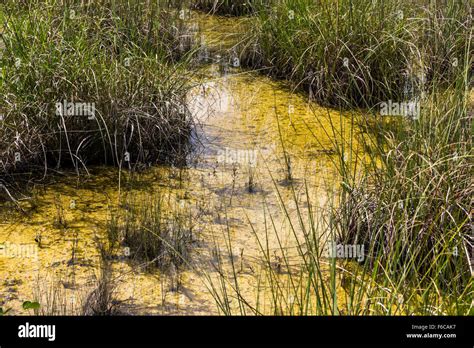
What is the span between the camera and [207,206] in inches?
177

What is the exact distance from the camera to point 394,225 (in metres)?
3.67

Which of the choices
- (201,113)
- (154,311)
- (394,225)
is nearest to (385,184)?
(394,225)

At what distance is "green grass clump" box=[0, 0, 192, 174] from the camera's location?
470 centimetres

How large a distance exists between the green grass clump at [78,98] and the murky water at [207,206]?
0.58 ft

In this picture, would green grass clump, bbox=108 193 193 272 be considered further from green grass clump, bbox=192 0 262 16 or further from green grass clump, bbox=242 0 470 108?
green grass clump, bbox=192 0 262 16

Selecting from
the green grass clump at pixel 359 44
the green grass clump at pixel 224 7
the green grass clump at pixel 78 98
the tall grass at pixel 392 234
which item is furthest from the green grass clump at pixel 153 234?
the green grass clump at pixel 224 7

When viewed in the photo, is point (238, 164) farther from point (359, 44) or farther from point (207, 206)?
point (359, 44)

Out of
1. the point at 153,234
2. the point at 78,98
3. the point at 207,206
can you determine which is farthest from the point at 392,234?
the point at 78,98

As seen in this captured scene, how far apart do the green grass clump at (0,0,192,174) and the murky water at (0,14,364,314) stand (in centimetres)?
18

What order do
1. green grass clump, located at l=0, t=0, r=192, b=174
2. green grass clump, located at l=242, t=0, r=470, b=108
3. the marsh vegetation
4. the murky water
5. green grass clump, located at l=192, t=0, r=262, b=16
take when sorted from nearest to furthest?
the marsh vegetation → the murky water → green grass clump, located at l=0, t=0, r=192, b=174 → green grass clump, located at l=242, t=0, r=470, b=108 → green grass clump, located at l=192, t=0, r=262, b=16

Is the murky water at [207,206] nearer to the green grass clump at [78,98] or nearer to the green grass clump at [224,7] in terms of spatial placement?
the green grass clump at [78,98]

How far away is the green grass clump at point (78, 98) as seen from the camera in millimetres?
4699

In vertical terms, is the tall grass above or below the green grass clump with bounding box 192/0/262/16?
below

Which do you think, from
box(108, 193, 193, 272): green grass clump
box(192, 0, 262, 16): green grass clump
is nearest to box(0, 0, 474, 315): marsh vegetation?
box(108, 193, 193, 272): green grass clump
